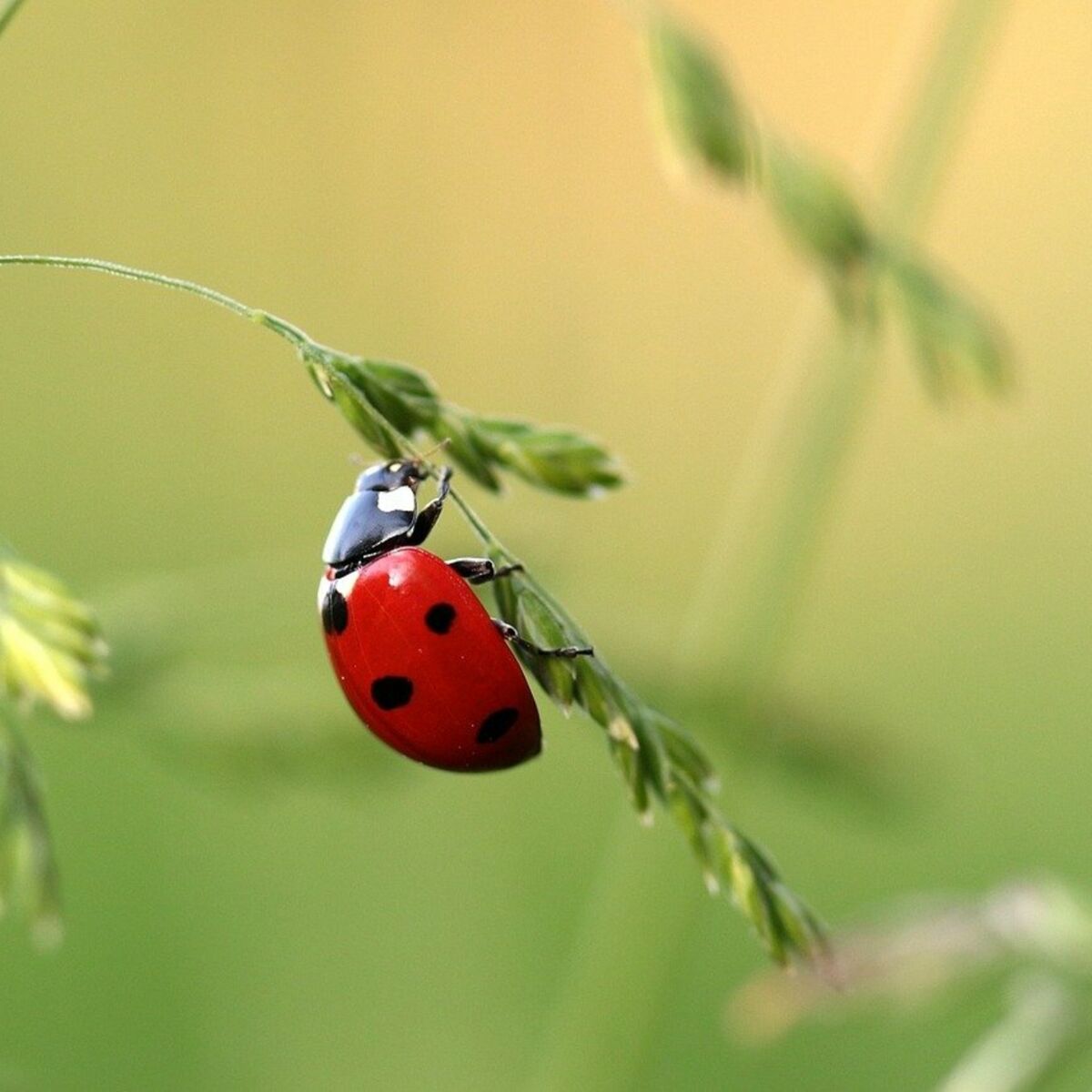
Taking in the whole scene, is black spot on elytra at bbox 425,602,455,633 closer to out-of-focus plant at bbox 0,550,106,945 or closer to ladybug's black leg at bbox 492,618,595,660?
ladybug's black leg at bbox 492,618,595,660

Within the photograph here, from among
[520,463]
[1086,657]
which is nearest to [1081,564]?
[1086,657]

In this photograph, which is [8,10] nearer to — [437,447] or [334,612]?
[437,447]

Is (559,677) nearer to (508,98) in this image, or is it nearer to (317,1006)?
(317,1006)

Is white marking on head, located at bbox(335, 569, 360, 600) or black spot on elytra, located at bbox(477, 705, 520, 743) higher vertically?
white marking on head, located at bbox(335, 569, 360, 600)

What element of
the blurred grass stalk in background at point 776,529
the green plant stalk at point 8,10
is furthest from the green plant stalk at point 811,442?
the green plant stalk at point 8,10

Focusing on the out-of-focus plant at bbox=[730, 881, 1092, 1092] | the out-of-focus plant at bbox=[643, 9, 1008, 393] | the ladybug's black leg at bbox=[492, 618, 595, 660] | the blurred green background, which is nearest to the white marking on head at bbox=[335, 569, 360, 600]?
the ladybug's black leg at bbox=[492, 618, 595, 660]

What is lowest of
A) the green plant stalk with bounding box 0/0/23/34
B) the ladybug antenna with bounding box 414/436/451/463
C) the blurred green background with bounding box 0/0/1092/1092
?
the blurred green background with bounding box 0/0/1092/1092

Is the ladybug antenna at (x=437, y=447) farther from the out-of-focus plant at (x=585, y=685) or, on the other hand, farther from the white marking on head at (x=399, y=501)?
the white marking on head at (x=399, y=501)
